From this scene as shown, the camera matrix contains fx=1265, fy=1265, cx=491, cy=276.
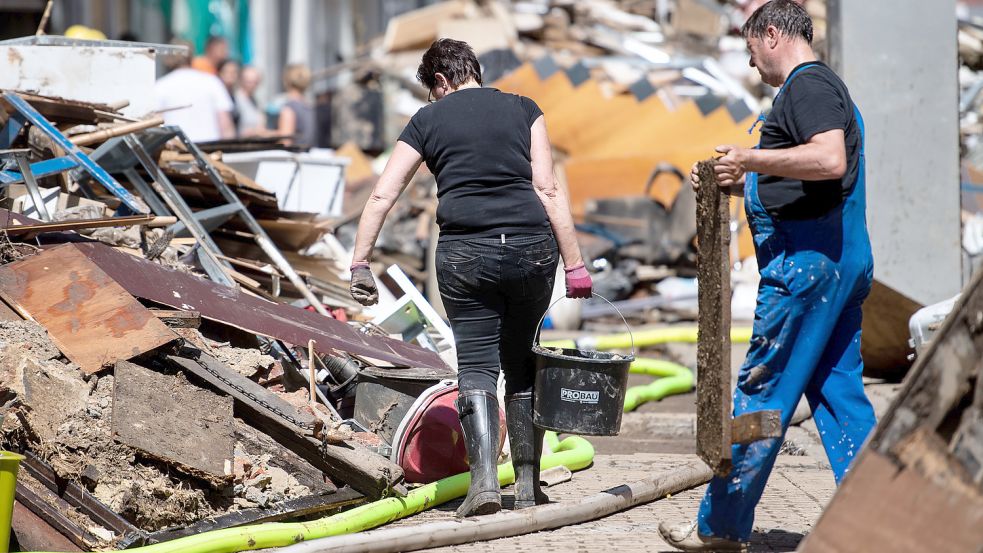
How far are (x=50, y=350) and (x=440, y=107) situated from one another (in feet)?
5.94

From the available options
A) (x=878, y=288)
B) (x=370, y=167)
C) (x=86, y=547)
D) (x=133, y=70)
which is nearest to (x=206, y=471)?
(x=86, y=547)

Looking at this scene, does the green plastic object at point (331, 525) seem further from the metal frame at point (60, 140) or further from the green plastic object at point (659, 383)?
the metal frame at point (60, 140)

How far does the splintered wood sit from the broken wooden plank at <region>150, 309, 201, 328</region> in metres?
2.31

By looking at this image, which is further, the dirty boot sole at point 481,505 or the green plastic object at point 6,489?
the dirty boot sole at point 481,505

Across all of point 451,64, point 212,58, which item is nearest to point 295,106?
point 212,58

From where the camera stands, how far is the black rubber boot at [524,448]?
16.6 ft

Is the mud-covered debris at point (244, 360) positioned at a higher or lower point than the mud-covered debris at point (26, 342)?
lower

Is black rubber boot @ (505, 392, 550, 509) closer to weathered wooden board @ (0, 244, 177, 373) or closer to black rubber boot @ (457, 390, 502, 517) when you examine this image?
black rubber boot @ (457, 390, 502, 517)

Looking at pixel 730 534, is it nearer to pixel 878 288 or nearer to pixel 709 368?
pixel 709 368

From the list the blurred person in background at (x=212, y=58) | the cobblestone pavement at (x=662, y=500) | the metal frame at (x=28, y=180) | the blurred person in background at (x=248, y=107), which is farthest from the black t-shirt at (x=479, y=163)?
the blurred person in background at (x=248, y=107)

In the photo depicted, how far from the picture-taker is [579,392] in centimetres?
499

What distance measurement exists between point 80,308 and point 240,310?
0.85 m

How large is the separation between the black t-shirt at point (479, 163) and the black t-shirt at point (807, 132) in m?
1.07

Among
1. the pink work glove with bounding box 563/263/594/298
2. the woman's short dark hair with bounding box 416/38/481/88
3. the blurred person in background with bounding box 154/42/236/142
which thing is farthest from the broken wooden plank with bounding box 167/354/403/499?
the blurred person in background with bounding box 154/42/236/142
